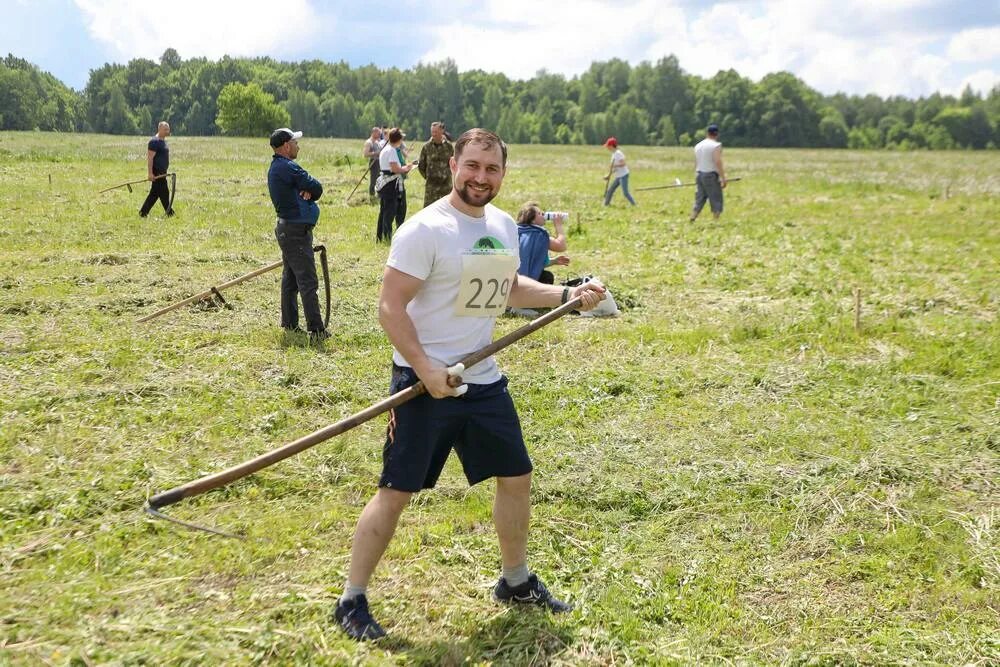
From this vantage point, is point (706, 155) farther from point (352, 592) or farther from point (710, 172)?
point (352, 592)

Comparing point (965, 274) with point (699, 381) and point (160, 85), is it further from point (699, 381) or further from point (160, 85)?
point (160, 85)

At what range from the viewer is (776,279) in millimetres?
11234

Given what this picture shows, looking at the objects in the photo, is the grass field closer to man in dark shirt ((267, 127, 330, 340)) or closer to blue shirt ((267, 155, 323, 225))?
man in dark shirt ((267, 127, 330, 340))

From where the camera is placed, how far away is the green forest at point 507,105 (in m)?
123

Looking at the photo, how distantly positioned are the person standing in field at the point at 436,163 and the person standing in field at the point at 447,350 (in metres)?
9.23

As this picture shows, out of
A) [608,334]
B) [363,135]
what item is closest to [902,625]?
[608,334]

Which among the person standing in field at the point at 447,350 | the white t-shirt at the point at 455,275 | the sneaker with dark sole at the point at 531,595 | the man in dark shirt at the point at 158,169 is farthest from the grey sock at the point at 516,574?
the man in dark shirt at the point at 158,169

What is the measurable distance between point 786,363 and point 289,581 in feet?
16.8

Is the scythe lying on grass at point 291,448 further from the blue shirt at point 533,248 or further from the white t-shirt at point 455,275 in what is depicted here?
the blue shirt at point 533,248

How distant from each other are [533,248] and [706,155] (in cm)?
814

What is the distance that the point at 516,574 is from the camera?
12.9 ft

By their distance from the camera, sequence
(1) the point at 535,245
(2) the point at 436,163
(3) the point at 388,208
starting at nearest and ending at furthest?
(1) the point at 535,245
(2) the point at 436,163
(3) the point at 388,208

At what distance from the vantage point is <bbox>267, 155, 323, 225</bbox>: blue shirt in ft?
26.6

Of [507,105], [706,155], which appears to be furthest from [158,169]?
[507,105]
